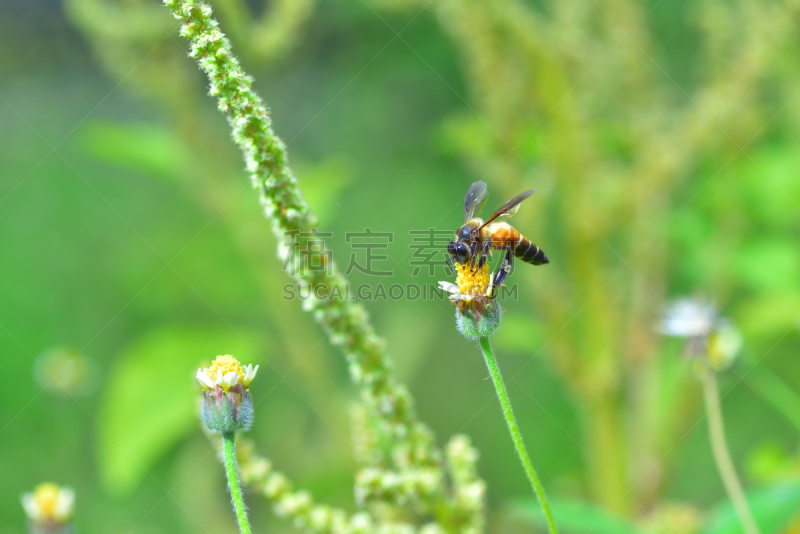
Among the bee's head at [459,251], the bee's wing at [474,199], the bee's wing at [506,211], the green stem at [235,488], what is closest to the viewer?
the green stem at [235,488]

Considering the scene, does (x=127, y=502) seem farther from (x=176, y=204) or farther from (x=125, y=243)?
(x=176, y=204)

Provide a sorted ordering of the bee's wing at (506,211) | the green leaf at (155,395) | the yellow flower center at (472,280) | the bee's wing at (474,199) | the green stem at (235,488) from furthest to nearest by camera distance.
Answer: the green leaf at (155,395) < the bee's wing at (474,199) < the bee's wing at (506,211) < the yellow flower center at (472,280) < the green stem at (235,488)

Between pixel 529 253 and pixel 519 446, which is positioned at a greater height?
pixel 529 253

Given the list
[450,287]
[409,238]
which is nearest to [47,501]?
[450,287]

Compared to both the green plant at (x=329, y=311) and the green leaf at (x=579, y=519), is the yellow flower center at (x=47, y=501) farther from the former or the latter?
the green leaf at (x=579, y=519)

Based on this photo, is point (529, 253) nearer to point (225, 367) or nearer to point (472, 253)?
point (472, 253)

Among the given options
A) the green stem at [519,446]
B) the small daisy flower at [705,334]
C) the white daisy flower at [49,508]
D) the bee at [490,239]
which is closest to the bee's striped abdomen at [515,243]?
the bee at [490,239]

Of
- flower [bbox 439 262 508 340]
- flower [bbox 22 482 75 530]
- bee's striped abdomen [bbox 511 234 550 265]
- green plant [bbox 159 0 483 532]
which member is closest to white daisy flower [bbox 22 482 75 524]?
flower [bbox 22 482 75 530]
